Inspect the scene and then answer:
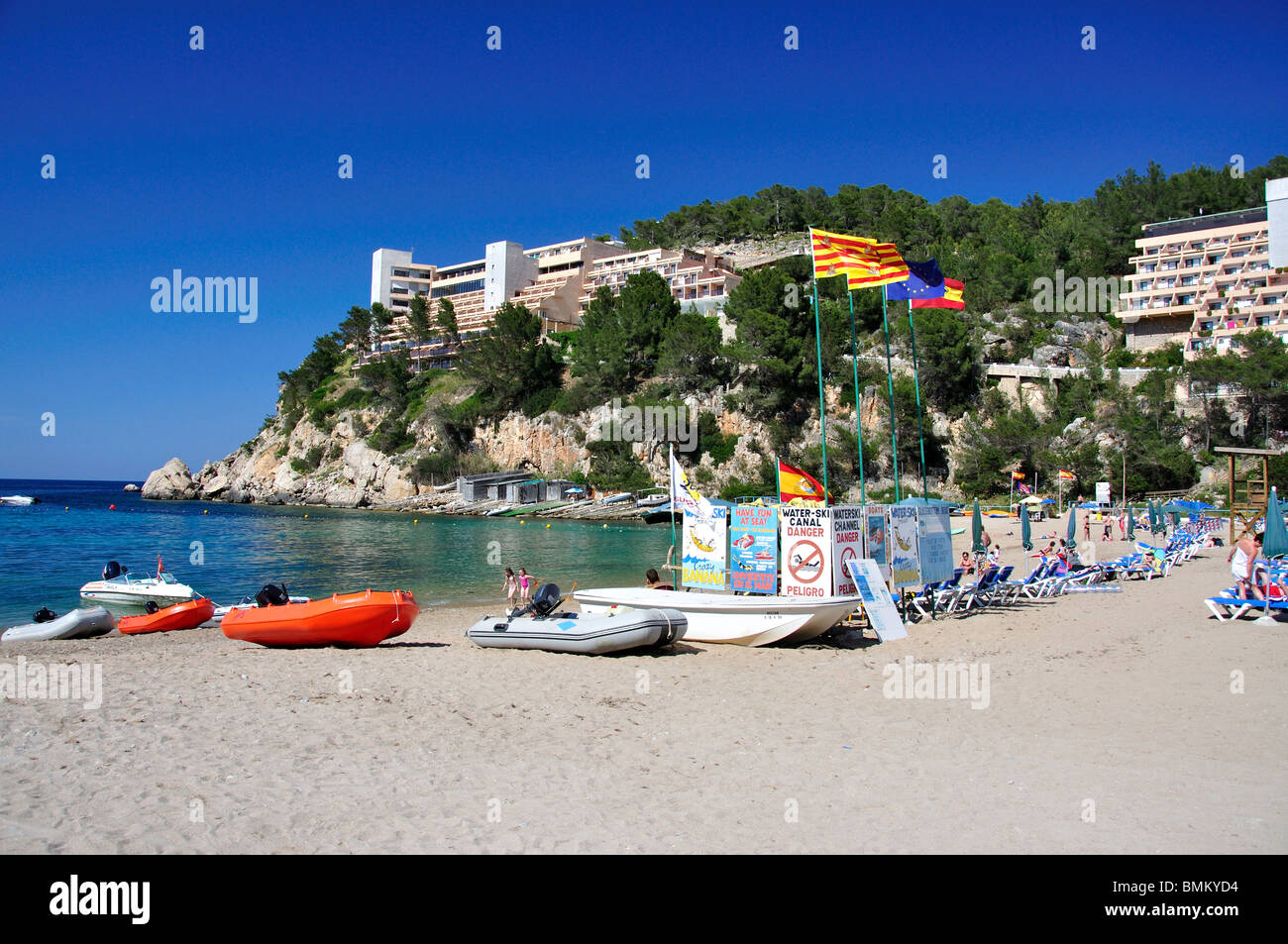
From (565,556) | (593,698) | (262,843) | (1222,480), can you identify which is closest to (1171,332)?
(1222,480)

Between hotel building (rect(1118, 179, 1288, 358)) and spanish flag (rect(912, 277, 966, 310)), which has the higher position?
hotel building (rect(1118, 179, 1288, 358))

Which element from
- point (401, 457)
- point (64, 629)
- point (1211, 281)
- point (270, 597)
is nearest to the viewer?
point (270, 597)

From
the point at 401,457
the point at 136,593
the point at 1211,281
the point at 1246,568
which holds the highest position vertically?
the point at 1211,281

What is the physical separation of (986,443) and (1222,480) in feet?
47.3

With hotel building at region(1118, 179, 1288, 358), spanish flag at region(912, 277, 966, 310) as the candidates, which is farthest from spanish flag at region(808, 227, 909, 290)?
hotel building at region(1118, 179, 1288, 358)

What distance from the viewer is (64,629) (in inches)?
629

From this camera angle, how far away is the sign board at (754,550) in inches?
557

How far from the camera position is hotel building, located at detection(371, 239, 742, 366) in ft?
296

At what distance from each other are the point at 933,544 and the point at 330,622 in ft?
39.3

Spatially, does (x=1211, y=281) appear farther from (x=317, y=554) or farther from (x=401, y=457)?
(x=401, y=457)

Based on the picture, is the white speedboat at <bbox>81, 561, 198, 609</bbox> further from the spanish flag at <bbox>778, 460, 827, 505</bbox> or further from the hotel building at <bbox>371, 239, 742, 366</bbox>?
the hotel building at <bbox>371, 239, 742, 366</bbox>

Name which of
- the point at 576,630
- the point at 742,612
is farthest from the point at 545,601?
the point at 742,612

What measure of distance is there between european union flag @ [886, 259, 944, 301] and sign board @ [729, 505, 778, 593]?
294 inches

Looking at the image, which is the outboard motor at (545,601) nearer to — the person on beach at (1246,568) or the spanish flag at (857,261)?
the spanish flag at (857,261)
